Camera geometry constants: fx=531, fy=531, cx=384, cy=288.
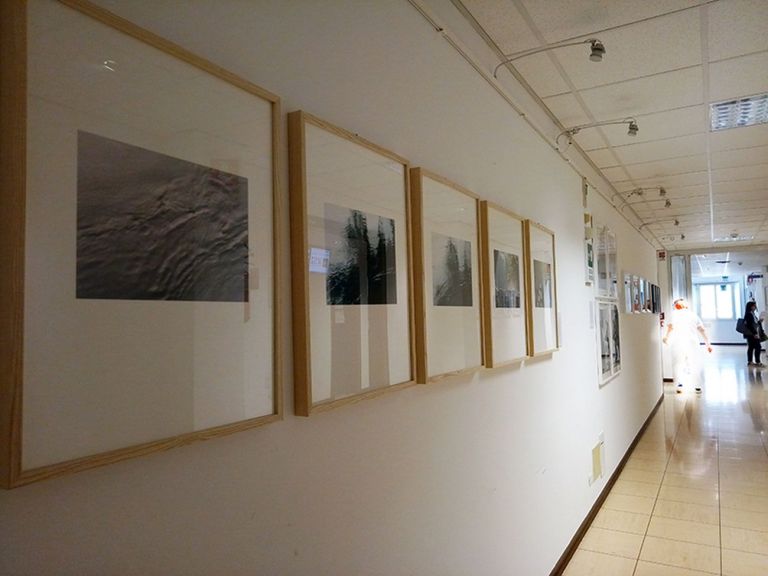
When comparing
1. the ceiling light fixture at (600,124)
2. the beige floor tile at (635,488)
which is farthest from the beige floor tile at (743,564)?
the ceiling light fixture at (600,124)

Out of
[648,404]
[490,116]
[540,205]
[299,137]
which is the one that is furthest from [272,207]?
[648,404]

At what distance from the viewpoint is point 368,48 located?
169cm

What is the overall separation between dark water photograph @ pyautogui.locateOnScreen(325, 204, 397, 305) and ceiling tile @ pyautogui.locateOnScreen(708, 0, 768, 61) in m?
2.08

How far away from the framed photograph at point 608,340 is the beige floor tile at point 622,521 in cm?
106

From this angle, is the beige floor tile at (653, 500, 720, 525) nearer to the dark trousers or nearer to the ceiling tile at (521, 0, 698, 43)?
the ceiling tile at (521, 0, 698, 43)

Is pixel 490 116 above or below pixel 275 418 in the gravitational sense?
above

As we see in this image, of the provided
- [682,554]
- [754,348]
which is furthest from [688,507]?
[754,348]

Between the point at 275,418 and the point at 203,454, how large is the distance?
0.59ft

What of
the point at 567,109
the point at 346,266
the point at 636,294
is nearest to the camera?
the point at 346,266

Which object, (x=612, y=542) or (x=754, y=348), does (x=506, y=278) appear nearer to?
(x=612, y=542)

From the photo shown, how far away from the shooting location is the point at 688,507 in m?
4.39

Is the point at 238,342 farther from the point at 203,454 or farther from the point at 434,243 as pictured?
the point at 434,243

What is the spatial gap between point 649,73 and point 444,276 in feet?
7.07

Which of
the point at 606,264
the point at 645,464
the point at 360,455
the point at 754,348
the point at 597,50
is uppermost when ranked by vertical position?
the point at 597,50
